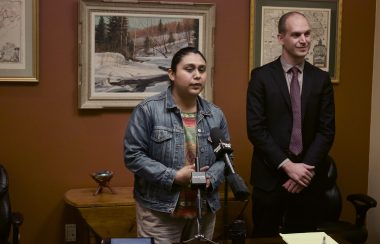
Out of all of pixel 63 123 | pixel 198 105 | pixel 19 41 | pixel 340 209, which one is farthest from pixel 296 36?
pixel 19 41

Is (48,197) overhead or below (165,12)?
below

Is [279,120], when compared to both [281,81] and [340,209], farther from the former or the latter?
[340,209]

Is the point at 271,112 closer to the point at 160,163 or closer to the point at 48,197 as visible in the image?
the point at 160,163

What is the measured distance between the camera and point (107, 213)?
2.91 metres

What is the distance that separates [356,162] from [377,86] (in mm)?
584

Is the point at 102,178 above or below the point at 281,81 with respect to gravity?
below

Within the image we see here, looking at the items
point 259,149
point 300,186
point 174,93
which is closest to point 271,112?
point 259,149

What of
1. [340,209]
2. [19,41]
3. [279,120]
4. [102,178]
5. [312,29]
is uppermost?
[312,29]

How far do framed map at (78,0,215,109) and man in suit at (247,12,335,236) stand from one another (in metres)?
0.74

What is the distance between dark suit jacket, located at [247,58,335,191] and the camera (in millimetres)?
2646

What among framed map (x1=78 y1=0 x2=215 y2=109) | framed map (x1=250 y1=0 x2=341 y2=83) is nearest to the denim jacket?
framed map (x1=78 y1=0 x2=215 y2=109)

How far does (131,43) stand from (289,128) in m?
1.20

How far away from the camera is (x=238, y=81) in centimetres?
342

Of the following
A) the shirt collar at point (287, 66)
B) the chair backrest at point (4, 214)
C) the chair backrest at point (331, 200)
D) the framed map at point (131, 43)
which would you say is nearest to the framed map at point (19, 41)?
the framed map at point (131, 43)
